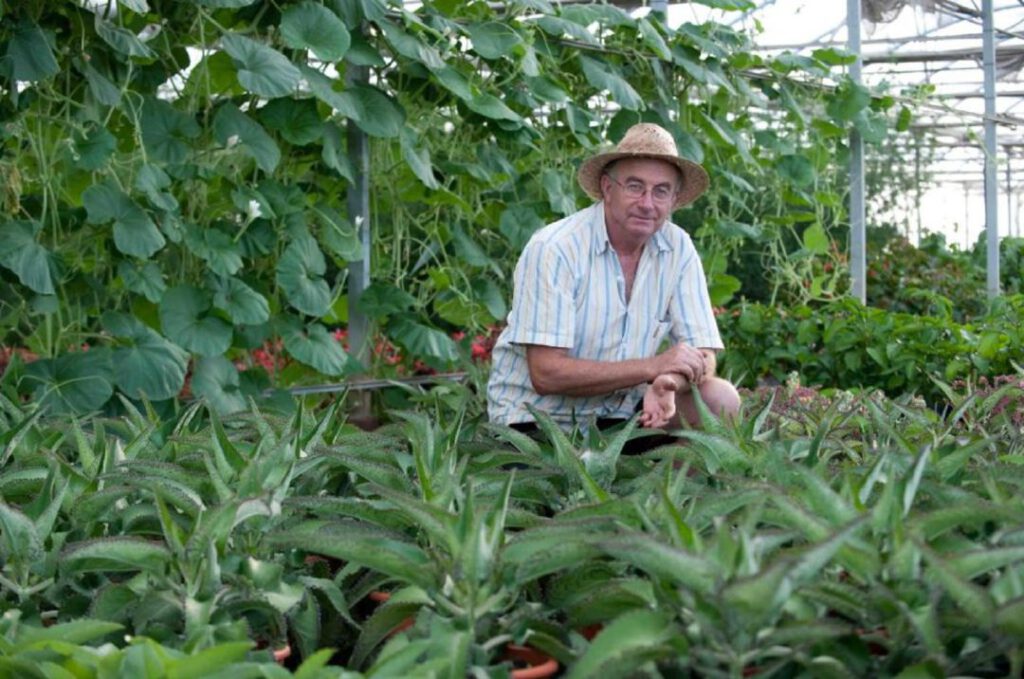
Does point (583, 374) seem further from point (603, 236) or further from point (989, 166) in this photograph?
point (989, 166)

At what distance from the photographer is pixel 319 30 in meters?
3.61

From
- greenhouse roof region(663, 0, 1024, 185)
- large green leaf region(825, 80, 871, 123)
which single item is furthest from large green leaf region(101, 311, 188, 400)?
greenhouse roof region(663, 0, 1024, 185)

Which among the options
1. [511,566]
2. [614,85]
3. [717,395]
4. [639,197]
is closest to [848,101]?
[614,85]

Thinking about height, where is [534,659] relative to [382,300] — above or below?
below

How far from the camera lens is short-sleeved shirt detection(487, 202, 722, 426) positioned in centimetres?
280

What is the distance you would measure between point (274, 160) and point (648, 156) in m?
1.17

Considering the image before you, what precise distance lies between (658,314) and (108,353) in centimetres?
136

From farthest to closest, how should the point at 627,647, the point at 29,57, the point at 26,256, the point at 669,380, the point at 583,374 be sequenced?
1. the point at 26,256
2. the point at 29,57
3. the point at 583,374
4. the point at 669,380
5. the point at 627,647

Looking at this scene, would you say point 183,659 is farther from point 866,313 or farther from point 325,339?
point 866,313

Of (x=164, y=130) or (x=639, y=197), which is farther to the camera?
(x=164, y=130)

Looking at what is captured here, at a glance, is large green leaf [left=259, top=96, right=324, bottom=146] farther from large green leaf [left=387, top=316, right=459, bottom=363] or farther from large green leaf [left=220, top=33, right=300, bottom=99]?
large green leaf [left=387, top=316, right=459, bottom=363]

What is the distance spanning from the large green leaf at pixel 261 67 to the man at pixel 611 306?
33.7 inches

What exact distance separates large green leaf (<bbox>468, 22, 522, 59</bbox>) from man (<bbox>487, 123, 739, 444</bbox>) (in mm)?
1110

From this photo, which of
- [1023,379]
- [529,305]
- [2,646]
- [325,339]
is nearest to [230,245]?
[325,339]
